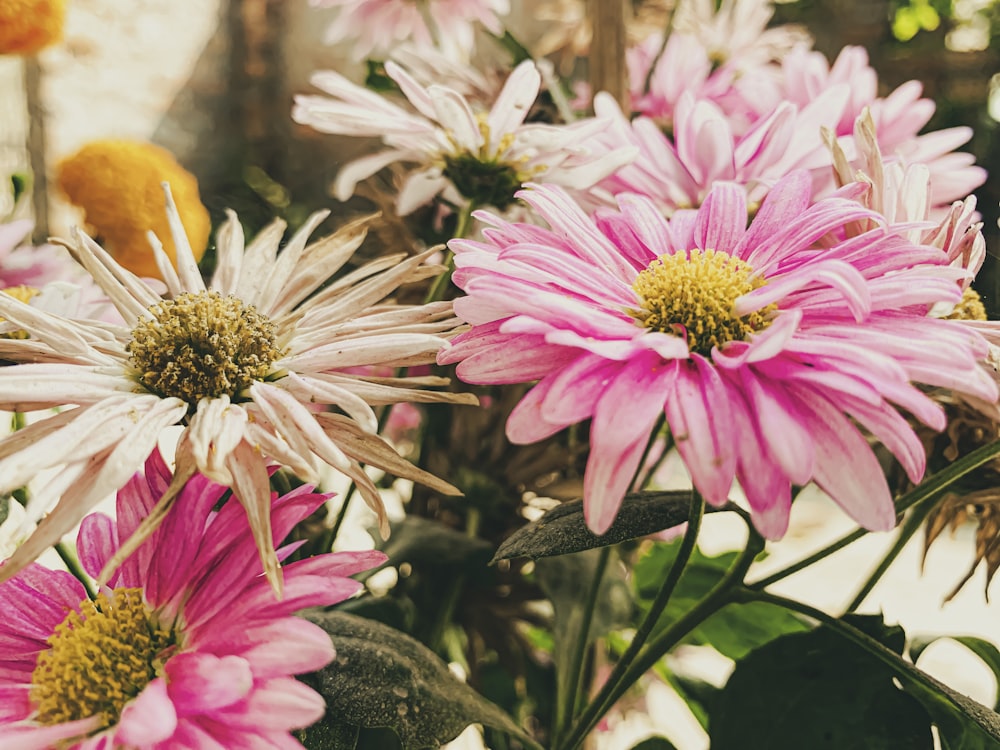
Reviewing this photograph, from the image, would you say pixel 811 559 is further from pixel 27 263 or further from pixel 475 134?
pixel 27 263

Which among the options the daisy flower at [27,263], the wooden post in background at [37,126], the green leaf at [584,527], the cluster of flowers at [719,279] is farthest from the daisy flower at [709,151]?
the wooden post in background at [37,126]

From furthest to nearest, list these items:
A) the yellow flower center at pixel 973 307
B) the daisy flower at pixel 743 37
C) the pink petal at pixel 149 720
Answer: the daisy flower at pixel 743 37 < the yellow flower center at pixel 973 307 < the pink petal at pixel 149 720

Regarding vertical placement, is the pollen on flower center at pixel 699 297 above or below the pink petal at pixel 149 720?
above

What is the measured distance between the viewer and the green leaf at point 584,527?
0.62 feet

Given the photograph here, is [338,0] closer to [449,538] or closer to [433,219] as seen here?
Result: [433,219]

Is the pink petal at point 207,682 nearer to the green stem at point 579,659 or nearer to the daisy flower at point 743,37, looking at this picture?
the green stem at point 579,659

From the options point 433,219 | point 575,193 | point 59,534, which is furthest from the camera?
point 433,219

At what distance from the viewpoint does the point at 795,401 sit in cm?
16

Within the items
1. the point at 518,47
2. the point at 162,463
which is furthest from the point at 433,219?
the point at 162,463

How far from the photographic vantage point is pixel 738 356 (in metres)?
0.17

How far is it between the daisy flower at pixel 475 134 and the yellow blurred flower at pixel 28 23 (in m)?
0.13

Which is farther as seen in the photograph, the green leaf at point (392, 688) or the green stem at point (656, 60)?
the green stem at point (656, 60)

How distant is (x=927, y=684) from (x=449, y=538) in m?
0.17

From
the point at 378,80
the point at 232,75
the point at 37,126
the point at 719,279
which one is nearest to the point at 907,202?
the point at 719,279
